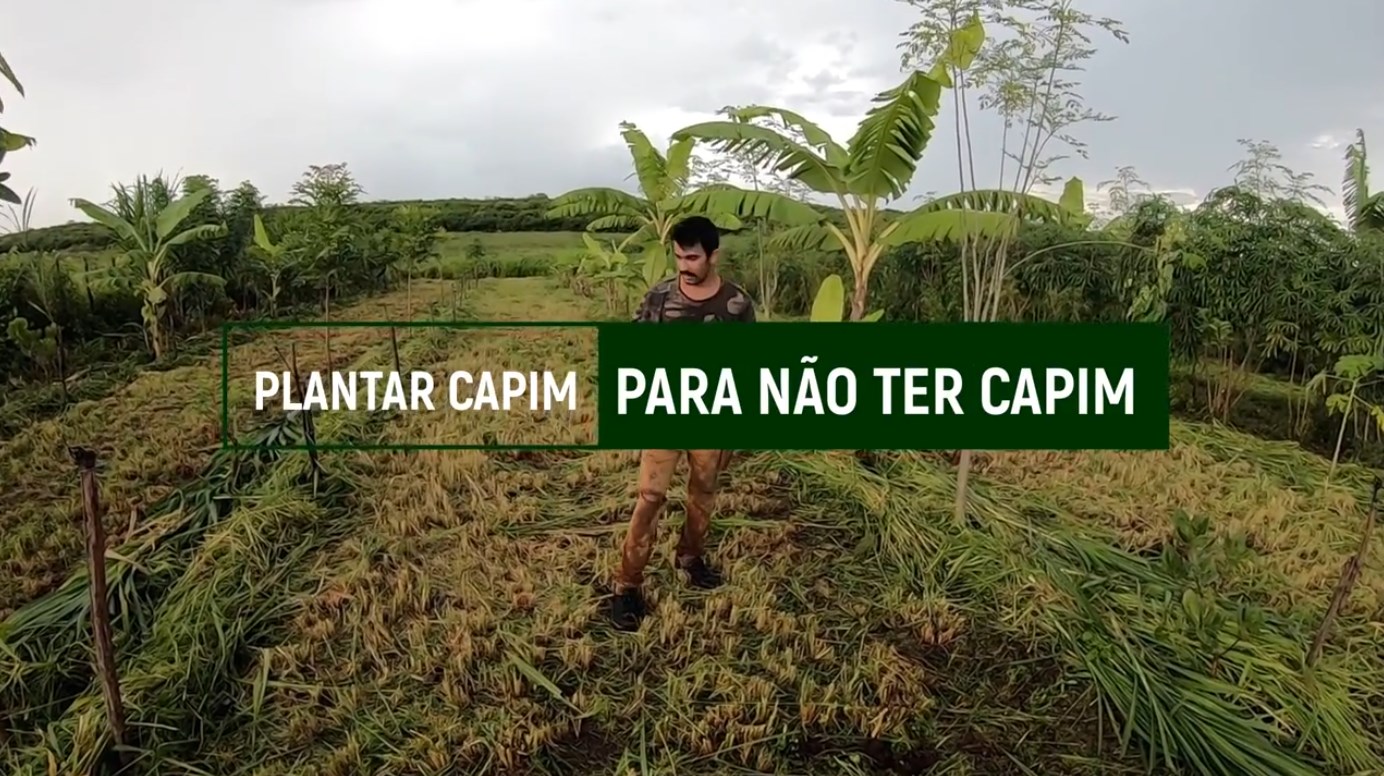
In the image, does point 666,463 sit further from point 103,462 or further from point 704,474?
point 103,462

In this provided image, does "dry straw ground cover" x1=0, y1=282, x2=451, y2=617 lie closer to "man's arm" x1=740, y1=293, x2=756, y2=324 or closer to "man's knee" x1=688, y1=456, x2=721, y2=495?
"man's knee" x1=688, y1=456, x2=721, y2=495

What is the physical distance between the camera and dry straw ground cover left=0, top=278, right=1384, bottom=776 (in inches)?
78.7

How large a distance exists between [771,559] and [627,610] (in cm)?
61

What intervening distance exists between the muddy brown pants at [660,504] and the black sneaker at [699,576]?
24 millimetres

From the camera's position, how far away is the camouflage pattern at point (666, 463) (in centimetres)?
225

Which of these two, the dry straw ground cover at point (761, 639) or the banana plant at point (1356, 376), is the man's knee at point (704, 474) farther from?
the banana plant at point (1356, 376)

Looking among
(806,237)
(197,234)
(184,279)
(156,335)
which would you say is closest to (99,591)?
(806,237)

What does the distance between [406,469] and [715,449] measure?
1.75 meters

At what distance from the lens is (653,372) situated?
235 cm

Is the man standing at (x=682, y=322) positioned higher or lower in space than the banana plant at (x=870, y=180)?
lower

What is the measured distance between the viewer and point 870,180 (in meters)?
3.14

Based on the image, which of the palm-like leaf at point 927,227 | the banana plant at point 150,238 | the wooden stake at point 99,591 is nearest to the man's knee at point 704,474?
the wooden stake at point 99,591

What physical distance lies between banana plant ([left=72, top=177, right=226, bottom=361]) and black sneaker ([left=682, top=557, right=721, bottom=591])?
3966 mm

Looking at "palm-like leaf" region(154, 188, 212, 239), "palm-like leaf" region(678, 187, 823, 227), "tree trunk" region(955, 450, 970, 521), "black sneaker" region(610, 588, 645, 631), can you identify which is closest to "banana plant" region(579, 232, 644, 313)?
"palm-like leaf" region(678, 187, 823, 227)
